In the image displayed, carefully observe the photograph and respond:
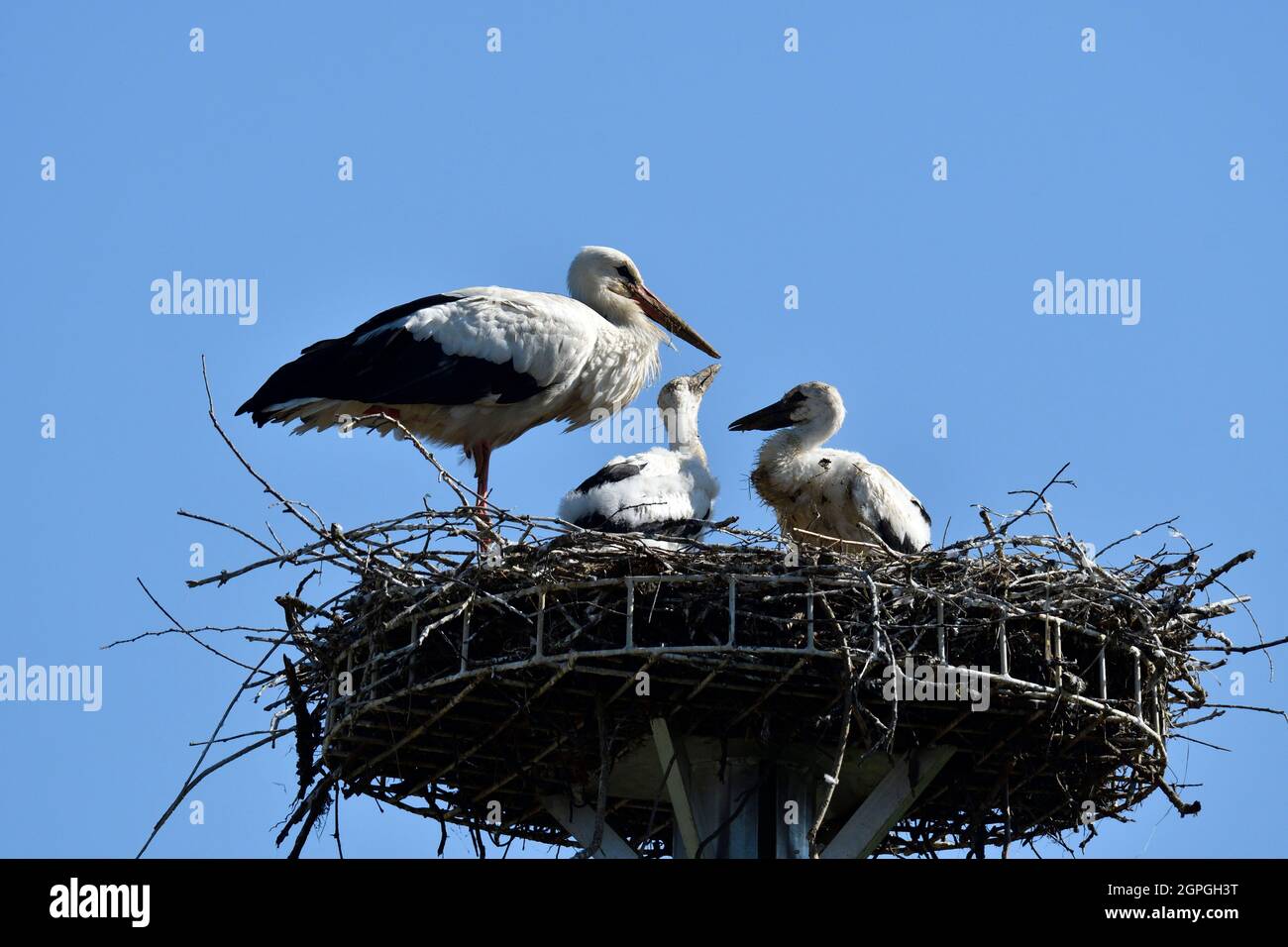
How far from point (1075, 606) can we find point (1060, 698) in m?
0.38

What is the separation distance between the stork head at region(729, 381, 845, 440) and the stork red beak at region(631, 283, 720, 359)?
946 millimetres

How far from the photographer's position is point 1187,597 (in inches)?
316

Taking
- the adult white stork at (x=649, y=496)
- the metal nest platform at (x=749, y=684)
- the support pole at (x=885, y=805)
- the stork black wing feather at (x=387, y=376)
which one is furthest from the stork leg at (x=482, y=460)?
the support pole at (x=885, y=805)

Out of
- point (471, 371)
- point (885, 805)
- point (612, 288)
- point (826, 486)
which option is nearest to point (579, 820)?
point (885, 805)

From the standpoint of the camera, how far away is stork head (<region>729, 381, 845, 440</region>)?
10.3 meters

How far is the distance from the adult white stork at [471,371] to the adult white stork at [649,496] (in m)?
0.70

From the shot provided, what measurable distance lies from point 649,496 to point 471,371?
4.23ft

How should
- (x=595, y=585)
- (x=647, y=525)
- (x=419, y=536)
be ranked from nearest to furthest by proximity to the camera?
1. (x=595, y=585)
2. (x=419, y=536)
3. (x=647, y=525)

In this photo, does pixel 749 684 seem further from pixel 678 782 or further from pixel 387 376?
pixel 387 376

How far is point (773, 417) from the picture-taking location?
1050 cm

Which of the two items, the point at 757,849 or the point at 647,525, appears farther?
the point at 647,525
